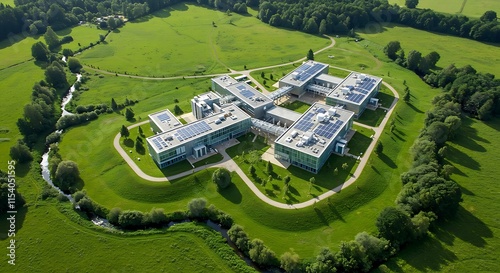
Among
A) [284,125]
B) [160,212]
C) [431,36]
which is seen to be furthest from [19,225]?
[431,36]

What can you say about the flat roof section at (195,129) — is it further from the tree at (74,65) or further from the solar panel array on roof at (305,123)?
the tree at (74,65)

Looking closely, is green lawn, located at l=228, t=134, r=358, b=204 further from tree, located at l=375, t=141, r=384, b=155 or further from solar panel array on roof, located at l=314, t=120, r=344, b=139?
tree, located at l=375, t=141, r=384, b=155

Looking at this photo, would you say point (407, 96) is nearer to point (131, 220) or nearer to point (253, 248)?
point (253, 248)

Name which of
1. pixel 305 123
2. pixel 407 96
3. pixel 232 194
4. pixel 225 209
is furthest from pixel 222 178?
pixel 407 96

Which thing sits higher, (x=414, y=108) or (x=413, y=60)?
(x=413, y=60)

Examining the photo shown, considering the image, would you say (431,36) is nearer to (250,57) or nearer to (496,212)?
(250,57)

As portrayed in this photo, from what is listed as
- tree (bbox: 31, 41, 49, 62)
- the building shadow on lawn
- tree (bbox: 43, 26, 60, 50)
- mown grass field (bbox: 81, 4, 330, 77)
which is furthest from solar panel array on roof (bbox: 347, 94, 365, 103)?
tree (bbox: 43, 26, 60, 50)

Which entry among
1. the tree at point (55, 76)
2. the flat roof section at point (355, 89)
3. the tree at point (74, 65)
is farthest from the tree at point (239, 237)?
the tree at point (74, 65)
